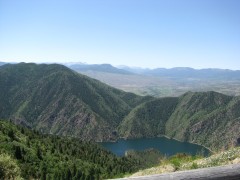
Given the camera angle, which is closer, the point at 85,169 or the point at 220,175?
the point at 220,175

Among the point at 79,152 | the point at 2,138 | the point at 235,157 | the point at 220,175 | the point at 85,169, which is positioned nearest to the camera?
the point at 220,175

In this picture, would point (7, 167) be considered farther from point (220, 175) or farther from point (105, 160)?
point (105, 160)

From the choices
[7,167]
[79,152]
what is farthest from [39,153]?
[7,167]

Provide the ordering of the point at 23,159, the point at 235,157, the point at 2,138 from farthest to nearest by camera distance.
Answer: the point at 2,138 < the point at 23,159 < the point at 235,157

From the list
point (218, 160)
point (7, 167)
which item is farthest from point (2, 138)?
point (218, 160)

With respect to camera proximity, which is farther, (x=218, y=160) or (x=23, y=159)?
(x=23, y=159)

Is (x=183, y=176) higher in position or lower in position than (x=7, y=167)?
higher

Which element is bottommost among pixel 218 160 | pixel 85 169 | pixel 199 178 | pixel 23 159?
pixel 85 169

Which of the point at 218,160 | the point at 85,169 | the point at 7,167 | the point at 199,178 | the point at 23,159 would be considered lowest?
the point at 85,169

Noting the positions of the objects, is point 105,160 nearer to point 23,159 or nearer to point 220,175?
point 23,159

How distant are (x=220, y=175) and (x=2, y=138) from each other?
8897cm

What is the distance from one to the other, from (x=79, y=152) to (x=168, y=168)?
132017 mm

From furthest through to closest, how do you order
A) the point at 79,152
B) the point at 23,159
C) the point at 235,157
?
the point at 79,152, the point at 23,159, the point at 235,157

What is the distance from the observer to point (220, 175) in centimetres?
503
